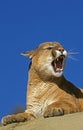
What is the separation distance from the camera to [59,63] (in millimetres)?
14250

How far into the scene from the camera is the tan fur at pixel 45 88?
1406cm

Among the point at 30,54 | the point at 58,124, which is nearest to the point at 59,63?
the point at 30,54

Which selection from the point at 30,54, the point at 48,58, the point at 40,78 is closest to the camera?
the point at 48,58

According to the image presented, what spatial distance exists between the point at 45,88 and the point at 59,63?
843mm

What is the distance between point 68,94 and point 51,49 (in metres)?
1.36

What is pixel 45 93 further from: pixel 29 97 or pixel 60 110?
pixel 60 110

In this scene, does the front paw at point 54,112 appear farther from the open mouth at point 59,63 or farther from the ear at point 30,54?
the ear at point 30,54

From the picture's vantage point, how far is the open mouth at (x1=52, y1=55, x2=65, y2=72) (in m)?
14.1

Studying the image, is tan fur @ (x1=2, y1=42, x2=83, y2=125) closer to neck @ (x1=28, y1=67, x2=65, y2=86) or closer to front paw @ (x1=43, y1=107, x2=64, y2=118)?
neck @ (x1=28, y1=67, x2=65, y2=86)

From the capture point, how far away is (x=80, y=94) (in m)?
14.8

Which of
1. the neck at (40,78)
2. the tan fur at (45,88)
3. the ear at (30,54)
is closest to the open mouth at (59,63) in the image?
the tan fur at (45,88)

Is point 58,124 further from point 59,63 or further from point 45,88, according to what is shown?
point 45,88

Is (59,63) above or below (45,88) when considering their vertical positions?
above

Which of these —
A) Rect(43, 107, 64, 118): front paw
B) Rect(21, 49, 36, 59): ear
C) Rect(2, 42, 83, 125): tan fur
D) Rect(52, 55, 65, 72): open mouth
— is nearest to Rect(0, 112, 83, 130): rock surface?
Rect(43, 107, 64, 118): front paw
